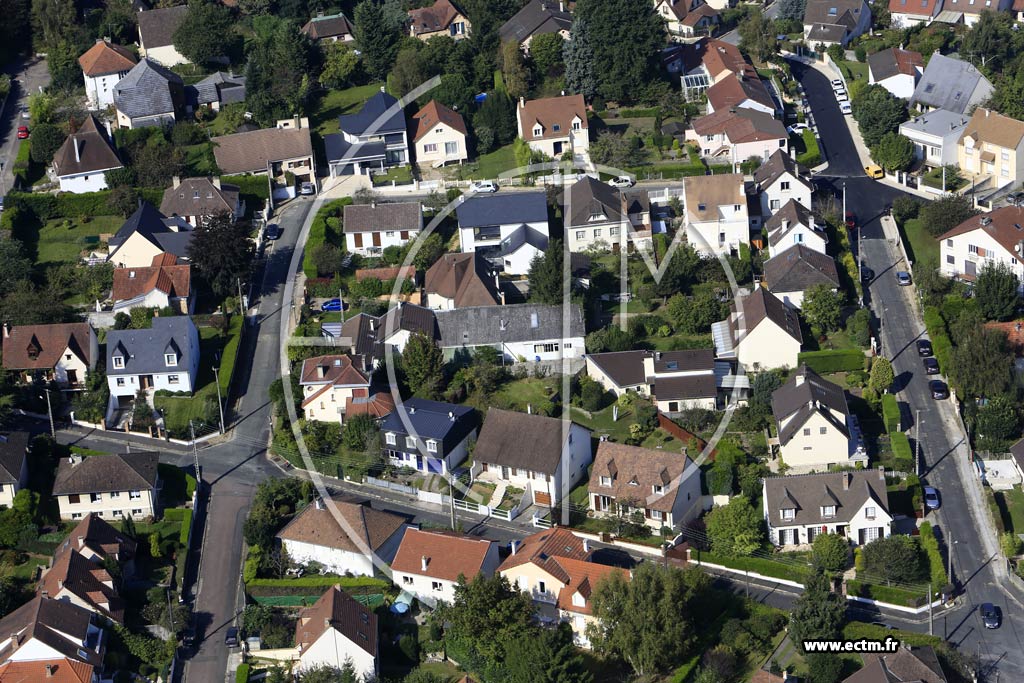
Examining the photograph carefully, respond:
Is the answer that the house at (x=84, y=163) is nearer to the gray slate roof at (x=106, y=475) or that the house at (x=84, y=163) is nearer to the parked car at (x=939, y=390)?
the gray slate roof at (x=106, y=475)

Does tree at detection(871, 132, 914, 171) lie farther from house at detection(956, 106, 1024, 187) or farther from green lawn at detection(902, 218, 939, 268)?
green lawn at detection(902, 218, 939, 268)

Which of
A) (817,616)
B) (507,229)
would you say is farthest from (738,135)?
(817,616)

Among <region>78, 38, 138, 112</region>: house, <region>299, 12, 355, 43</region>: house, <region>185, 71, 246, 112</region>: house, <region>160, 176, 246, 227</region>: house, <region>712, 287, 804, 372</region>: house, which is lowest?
<region>712, 287, 804, 372</region>: house

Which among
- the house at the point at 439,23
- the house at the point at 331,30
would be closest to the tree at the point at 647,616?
the house at the point at 439,23

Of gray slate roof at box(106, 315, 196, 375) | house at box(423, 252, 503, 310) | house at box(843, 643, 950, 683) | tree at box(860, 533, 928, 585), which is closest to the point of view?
house at box(843, 643, 950, 683)

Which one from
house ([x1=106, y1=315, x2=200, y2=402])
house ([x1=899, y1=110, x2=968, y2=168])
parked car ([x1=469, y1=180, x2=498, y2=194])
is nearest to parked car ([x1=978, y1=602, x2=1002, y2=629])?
house ([x1=106, y1=315, x2=200, y2=402])

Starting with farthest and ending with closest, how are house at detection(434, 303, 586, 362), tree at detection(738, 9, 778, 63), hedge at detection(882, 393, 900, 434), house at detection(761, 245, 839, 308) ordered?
1. tree at detection(738, 9, 778, 63)
2. house at detection(761, 245, 839, 308)
3. house at detection(434, 303, 586, 362)
4. hedge at detection(882, 393, 900, 434)
